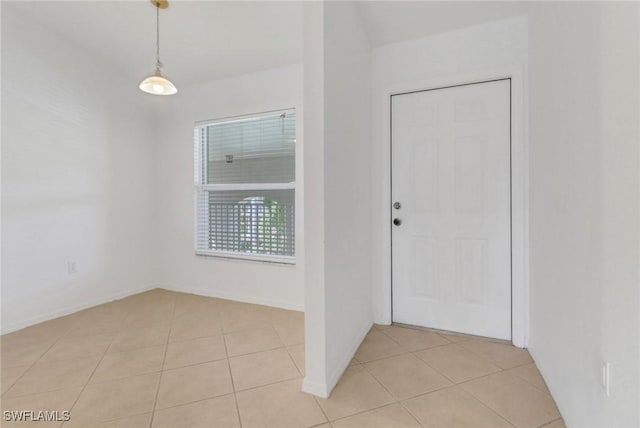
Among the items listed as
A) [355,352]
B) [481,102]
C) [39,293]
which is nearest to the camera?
[355,352]

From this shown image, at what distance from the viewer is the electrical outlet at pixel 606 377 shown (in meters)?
0.95

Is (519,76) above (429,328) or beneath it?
above

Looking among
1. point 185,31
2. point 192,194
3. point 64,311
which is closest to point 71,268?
point 64,311

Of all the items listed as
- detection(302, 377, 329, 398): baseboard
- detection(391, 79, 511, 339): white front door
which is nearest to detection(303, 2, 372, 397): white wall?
detection(302, 377, 329, 398): baseboard

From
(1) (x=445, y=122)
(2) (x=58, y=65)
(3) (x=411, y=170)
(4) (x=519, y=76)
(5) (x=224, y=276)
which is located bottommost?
(5) (x=224, y=276)

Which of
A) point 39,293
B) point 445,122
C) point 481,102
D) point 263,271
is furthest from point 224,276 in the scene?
point 481,102

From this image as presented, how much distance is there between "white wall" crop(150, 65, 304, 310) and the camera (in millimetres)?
2877

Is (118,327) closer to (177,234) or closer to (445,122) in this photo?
(177,234)

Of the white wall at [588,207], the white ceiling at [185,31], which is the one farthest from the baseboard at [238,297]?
→ the white ceiling at [185,31]

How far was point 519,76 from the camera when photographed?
2.01 meters

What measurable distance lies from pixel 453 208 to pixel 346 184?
974 millimetres

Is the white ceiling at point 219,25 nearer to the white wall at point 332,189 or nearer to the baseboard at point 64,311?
the white wall at point 332,189

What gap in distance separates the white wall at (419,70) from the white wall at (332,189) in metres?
0.36

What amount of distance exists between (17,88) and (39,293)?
176 centimetres
